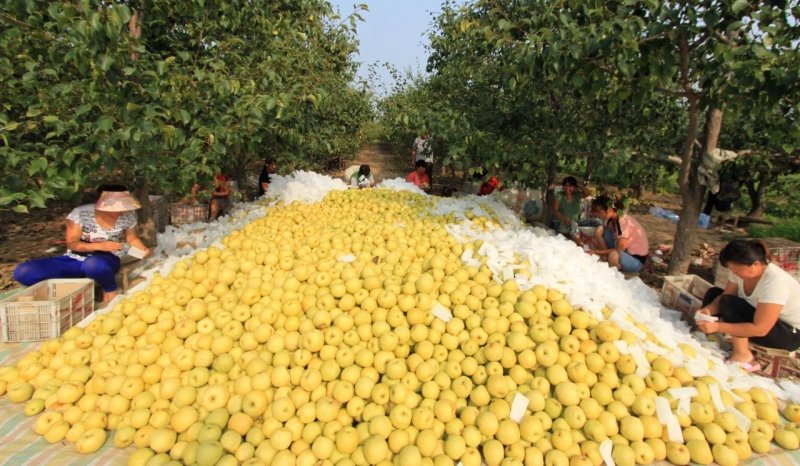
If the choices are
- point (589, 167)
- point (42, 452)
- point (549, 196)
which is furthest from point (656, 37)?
point (42, 452)

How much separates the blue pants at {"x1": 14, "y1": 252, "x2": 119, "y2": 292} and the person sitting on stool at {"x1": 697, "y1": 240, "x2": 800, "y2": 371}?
612cm

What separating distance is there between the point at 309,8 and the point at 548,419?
734 cm

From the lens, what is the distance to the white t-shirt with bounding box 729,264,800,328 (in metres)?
3.50

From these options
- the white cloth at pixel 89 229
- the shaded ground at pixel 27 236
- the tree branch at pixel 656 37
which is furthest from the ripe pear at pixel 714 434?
the shaded ground at pixel 27 236

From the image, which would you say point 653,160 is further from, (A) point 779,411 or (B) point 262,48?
(B) point 262,48

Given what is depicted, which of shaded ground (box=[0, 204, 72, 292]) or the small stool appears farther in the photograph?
shaded ground (box=[0, 204, 72, 292])

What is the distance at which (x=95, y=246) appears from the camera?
15.7 feet

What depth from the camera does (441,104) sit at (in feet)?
21.2

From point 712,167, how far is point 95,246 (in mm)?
7188

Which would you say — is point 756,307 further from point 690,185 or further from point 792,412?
point 690,185

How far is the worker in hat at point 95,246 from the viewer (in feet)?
15.2

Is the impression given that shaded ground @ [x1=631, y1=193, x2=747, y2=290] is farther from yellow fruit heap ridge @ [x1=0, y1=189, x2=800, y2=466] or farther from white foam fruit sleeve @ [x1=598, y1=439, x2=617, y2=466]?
white foam fruit sleeve @ [x1=598, y1=439, x2=617, y2=466]

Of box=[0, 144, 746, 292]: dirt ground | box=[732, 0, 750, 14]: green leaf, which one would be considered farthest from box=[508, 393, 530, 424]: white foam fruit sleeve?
box=[0, 144, 746, 292]: dirt ground

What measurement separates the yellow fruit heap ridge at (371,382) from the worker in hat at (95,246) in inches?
54.4
